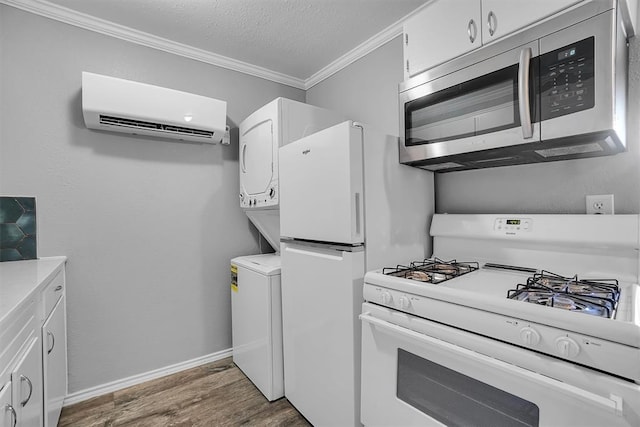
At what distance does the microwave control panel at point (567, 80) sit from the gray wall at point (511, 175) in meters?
0.46

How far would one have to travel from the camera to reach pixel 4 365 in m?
0.90

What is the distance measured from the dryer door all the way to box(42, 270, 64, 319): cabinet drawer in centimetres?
122

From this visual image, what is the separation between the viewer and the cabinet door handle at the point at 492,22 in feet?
4.32

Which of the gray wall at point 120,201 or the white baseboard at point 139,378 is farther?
the white baseboard at point 139,378

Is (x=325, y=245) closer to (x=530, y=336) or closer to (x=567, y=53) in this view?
(x=530, y=336)

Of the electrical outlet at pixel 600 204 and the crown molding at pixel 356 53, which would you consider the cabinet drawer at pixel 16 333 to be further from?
the crown molding at pixel 356 53

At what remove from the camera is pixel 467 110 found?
1423mm

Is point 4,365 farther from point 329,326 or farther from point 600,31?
point 600,31

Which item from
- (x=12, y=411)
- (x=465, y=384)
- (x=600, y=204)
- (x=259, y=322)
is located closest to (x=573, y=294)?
(x=465, y=384)

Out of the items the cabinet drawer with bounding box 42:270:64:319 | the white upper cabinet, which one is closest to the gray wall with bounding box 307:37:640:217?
the white upper cabinet

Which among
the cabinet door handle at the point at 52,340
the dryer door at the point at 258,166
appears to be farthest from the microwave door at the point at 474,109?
the cabinet door handle at the point at 52,340

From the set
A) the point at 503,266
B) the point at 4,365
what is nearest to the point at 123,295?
the point at 4,365

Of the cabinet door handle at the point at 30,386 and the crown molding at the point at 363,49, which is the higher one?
the crown molding at the point at 363,49

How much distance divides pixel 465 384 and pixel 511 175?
111 centimetres
